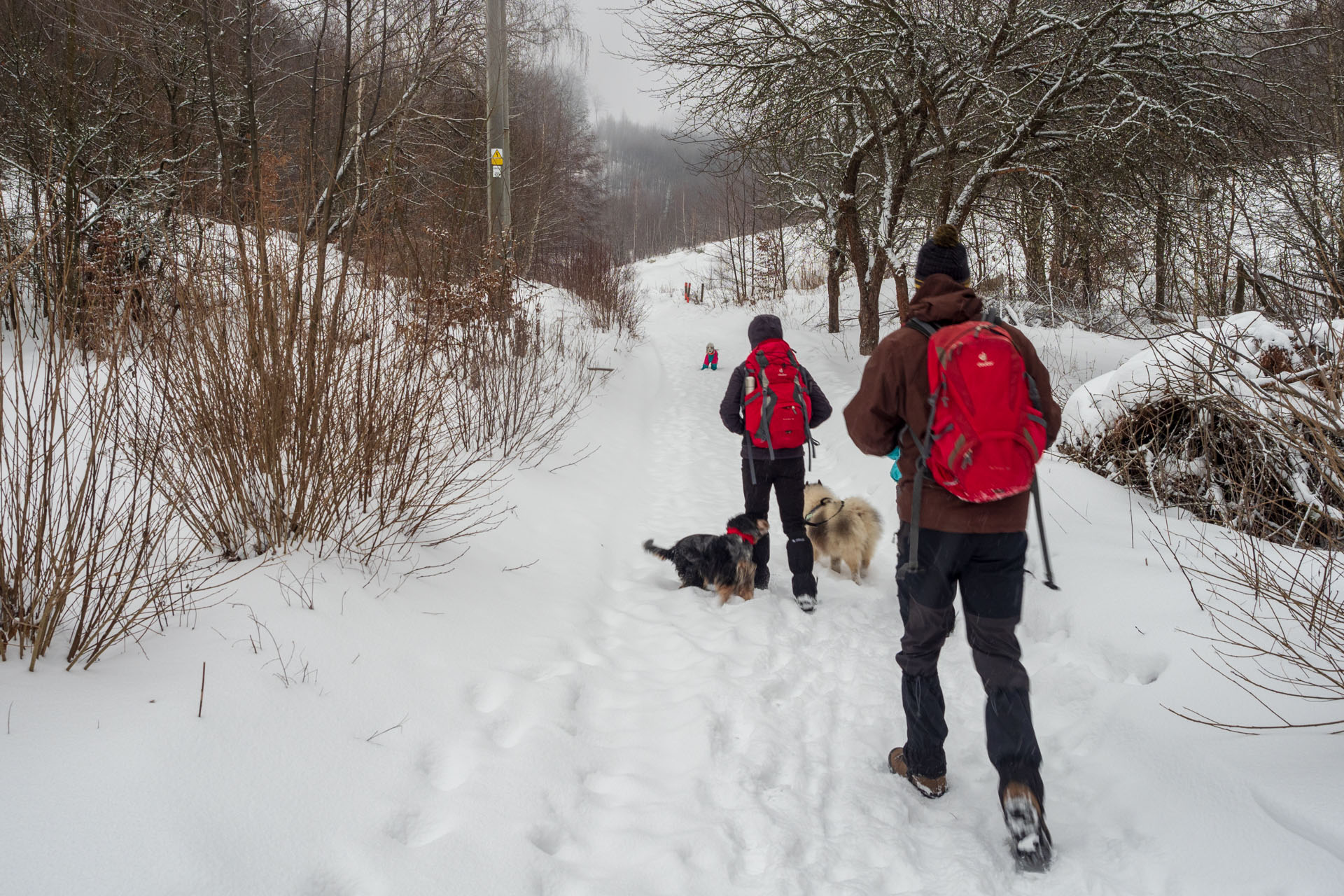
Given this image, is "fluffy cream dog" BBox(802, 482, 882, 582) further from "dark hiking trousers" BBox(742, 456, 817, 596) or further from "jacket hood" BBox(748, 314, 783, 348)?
"jacket hood" BBox(748, 314, 783, 348)

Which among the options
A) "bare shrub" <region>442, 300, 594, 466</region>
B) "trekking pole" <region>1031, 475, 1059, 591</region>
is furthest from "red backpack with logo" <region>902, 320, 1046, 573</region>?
"bare shrub" <region>442, 300, 594, 466</region>

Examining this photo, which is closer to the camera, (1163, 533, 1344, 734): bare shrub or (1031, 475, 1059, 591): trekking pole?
(1163, 533, 1344, 734): bare shrub

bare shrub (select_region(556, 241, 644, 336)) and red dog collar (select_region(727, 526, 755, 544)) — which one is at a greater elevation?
bare shrub (select_region(556, 241, 644, 336))

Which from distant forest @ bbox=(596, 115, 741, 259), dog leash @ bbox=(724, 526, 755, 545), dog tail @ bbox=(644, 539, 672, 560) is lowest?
dog tail @ bbox=(644, 539, 672, 560)

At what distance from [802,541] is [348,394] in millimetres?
2674

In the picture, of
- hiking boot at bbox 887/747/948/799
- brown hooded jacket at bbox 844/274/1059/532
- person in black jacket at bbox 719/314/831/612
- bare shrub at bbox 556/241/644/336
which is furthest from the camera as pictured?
bare shrub at bbox 556/241/644/336

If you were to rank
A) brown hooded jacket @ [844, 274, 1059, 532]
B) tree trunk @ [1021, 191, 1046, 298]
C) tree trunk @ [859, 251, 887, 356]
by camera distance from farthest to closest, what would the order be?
tree trunk @ [859, 251, 887, 356] < tree trunk @ [1021, 191, 1046, 298] < brown hooded jacket @ [844, 274, 1059, 532]

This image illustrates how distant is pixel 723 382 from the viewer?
1252 cm

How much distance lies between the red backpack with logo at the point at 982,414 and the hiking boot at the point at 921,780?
109 centimetres

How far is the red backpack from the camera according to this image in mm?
3781

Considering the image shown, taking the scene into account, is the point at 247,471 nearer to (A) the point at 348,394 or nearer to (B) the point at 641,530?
(A) the point at 348,394

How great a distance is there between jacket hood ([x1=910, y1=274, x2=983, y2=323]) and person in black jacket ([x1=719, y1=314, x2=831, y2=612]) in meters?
1.70

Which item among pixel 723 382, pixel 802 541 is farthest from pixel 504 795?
pixel 723 382

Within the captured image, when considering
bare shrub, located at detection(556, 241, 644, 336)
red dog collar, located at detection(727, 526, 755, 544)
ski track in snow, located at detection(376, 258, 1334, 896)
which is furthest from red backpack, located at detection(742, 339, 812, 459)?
bare shrub, located at detection(556, 241, 644, 336)
